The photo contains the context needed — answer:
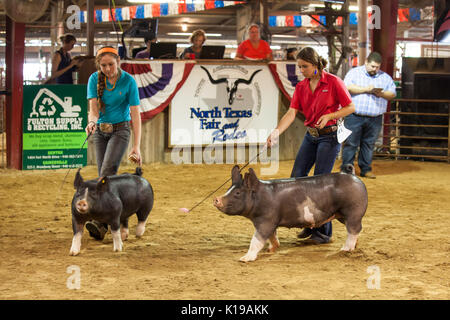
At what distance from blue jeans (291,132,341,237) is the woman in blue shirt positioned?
4.97 ft

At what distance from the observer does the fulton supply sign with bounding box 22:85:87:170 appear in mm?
10922

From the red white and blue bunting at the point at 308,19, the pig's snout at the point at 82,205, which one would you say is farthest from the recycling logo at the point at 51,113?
the red white and blue bunting at the point at 308,19

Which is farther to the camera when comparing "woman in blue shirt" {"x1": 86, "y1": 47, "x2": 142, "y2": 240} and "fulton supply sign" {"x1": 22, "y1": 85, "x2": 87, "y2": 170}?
"fulton supply sign" {"x1": 22, "y1": 85, "x2": 87, "y2": 170}

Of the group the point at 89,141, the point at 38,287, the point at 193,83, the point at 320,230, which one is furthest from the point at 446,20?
the point at 38,287

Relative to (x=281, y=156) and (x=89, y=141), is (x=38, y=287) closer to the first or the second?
(x=89, y=141)

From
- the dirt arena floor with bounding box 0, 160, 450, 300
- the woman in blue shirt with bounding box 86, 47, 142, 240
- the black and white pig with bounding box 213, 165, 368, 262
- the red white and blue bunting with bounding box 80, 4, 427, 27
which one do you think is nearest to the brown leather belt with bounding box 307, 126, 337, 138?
the black and white pig with bounding box 213, 165, 368, 262

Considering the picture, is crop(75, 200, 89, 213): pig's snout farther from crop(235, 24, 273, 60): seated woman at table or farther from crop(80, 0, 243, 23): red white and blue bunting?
crop(80, 0, 243, 23): red white and blue bunting

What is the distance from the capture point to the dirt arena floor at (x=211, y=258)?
14.9 ft

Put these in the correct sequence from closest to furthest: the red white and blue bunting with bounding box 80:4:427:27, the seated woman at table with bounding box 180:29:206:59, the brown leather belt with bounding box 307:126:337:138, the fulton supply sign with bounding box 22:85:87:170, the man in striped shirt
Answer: the brown leather belt with bounding box 307:126:337:138
the man in striped shirt
the fulton supply sign with bounding box 22:85:87:170
the seated woman at table with bounding box 180:29:206:59
the red white and blue bunting with bounding box 80:4:427:27

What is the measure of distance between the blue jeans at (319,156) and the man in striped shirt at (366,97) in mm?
4519

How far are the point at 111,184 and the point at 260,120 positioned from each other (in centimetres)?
680

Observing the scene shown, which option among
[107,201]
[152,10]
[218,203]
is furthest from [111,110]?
[152,10]

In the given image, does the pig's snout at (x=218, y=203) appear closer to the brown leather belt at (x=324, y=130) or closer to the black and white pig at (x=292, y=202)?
the black and white pig at (x=292, y=202)

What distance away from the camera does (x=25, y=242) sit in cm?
610
